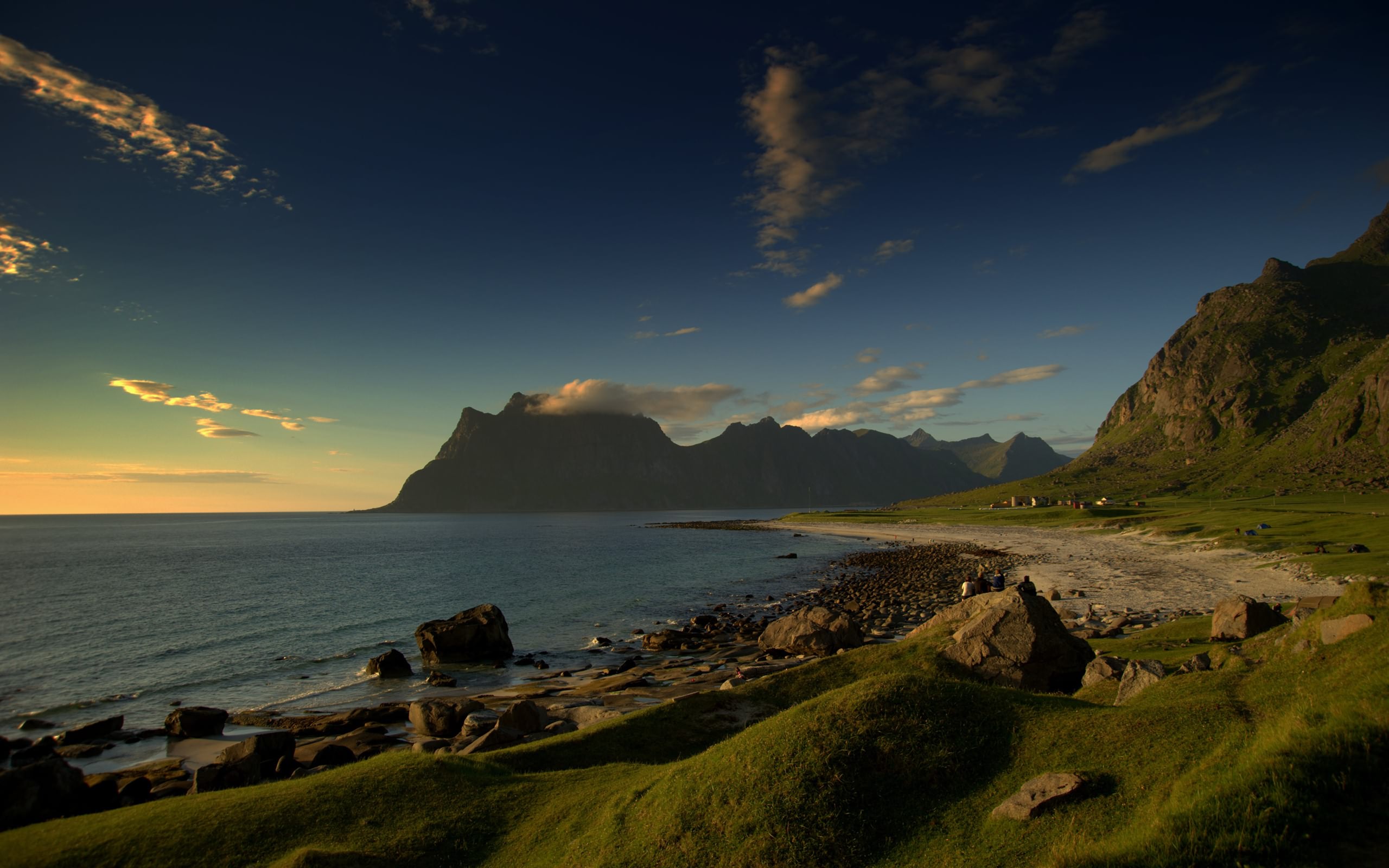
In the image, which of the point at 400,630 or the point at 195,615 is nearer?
the point at 400,630

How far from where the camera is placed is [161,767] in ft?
75.7

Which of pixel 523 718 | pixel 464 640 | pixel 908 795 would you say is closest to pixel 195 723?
pixel 464 640

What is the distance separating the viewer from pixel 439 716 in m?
26.0

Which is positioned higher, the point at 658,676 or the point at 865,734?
the point at 865,734

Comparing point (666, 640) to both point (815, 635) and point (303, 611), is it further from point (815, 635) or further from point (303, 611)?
point (303, 611)

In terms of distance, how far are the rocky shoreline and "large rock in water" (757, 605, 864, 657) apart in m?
0.07

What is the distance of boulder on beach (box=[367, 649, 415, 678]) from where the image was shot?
37344 millimetres

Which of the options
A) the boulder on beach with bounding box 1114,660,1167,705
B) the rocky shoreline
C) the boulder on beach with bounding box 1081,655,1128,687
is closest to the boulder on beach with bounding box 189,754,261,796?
the rocky shoreline

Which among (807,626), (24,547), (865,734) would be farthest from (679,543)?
(24,547)

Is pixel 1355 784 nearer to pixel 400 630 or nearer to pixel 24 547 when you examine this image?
pixel 400 630

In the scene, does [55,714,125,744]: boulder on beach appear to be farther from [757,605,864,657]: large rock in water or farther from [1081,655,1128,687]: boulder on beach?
[1081,655,1128,687]: boulder on beach

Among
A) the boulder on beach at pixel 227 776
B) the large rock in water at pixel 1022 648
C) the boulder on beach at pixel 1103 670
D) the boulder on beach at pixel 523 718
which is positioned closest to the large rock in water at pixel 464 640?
the boulder on beach at pixel 523 718

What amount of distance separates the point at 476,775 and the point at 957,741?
11.3 metres

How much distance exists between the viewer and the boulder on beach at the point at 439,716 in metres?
25.7
